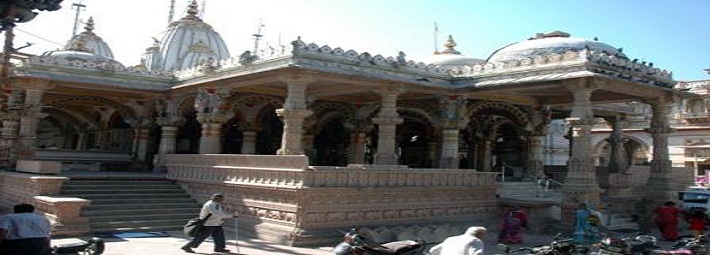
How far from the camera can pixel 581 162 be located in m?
13.1

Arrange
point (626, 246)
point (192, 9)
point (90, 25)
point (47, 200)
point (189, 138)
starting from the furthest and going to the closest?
point (192, 9) < point (90, 25) < point (189, 138) < point (47, 200) < point (626, 246)

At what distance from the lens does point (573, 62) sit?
13242 mm

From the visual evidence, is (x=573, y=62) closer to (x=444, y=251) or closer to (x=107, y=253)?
(x=444, y=251)

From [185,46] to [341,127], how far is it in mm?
14417

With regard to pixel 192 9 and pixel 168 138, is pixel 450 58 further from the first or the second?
pixel 192 9

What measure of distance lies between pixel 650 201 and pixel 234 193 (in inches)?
430

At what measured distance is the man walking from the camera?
596cm

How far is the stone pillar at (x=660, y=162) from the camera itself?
1567 centimetres

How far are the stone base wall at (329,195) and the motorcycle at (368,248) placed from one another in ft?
10.4

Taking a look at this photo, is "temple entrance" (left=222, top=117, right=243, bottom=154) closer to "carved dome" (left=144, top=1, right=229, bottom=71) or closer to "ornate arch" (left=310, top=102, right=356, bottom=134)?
"ornate arch" (left=310, top=102, right=356, bottom=134)

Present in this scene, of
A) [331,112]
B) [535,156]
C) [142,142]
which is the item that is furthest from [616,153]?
[142,142]

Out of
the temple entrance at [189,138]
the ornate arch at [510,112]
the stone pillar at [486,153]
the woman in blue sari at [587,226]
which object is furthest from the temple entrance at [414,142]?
the woman in blue sari at [587,226]

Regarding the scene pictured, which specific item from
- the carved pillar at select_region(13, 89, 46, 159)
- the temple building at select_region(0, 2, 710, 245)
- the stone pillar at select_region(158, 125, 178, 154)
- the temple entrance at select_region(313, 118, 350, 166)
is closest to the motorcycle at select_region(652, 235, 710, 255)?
the temple building at select_region(0, 2, 710, 245)

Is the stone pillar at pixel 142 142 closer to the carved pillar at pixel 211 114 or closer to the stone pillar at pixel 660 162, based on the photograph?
the carved pillar at pixel 211 114
